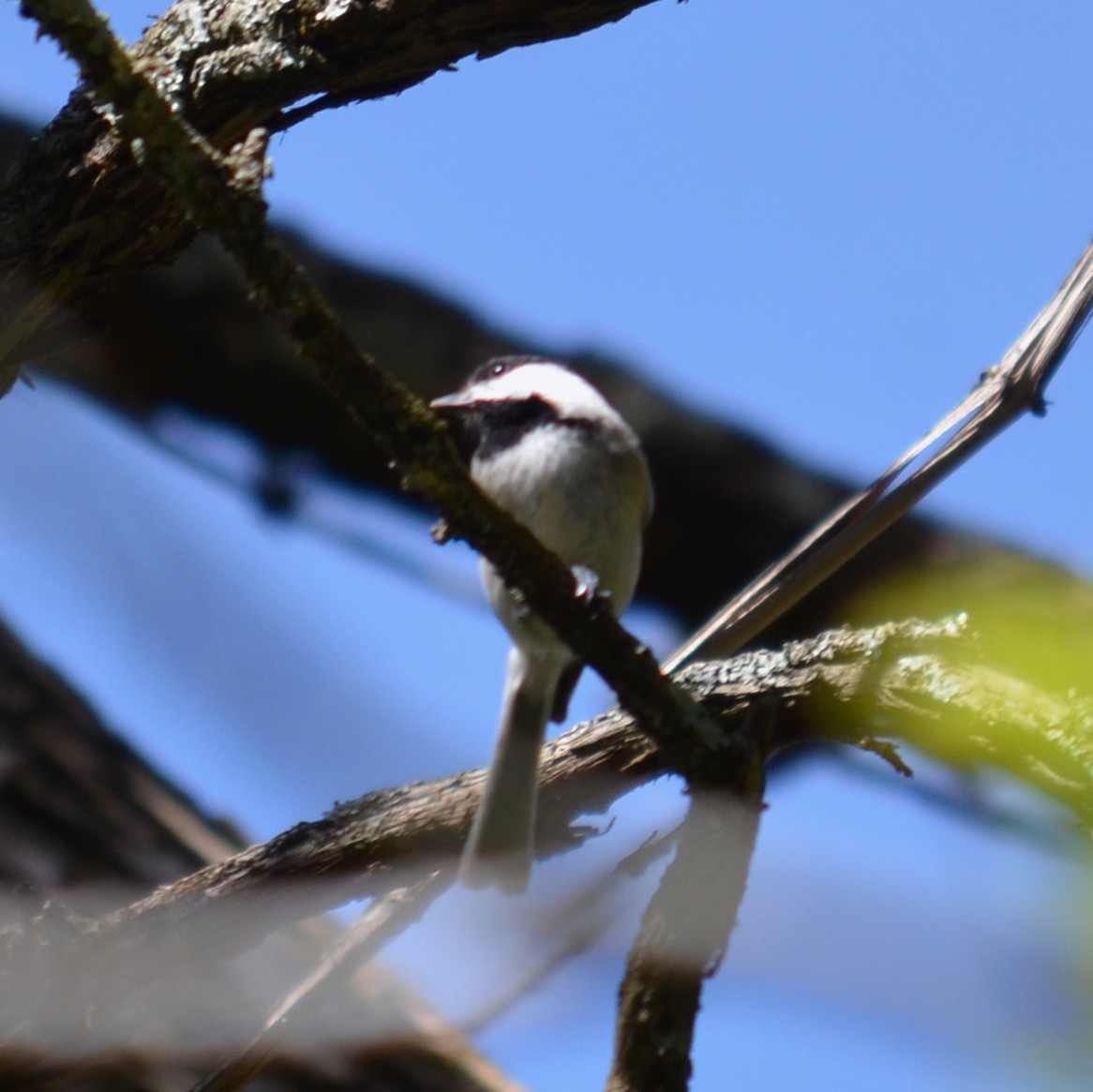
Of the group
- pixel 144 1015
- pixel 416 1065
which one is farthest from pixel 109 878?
pixel 144 1015

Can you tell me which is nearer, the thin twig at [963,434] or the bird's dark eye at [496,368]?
the thin twig at [963,434]

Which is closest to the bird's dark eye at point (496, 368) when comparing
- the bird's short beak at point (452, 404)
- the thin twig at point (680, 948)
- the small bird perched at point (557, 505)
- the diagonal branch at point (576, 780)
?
the bird's short beak at point (452, 404)

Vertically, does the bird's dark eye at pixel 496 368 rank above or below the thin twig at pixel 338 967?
above

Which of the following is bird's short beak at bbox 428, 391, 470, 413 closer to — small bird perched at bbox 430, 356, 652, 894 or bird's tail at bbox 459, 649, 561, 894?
small bird perched at bbox 430, 356, 652, 894

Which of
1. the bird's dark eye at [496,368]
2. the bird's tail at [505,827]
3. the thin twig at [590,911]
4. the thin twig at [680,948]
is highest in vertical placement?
the bird's dark eye at [496,368]

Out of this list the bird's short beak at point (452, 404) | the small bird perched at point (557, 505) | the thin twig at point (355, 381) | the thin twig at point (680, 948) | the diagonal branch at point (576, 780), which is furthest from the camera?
the bird's short beak at point (452, 404)

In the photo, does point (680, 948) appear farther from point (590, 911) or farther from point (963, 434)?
point (963, 434)

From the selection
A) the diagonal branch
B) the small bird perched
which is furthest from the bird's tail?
the small bird perched

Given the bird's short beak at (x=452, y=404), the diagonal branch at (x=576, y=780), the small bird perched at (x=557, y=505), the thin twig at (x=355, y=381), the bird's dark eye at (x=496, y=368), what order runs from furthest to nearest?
the bird's dark eye at (x=496, y=368) < the bird's short beak at (x=452, y=404) < the small bird perched at (x=557, y=505) < the diagonal branch at (x=576, y=780) < the thin twig at (x=355, y=381)

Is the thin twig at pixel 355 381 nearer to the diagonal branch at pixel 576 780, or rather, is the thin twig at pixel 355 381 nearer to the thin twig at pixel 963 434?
the diagonal branch at pixel 576 780
